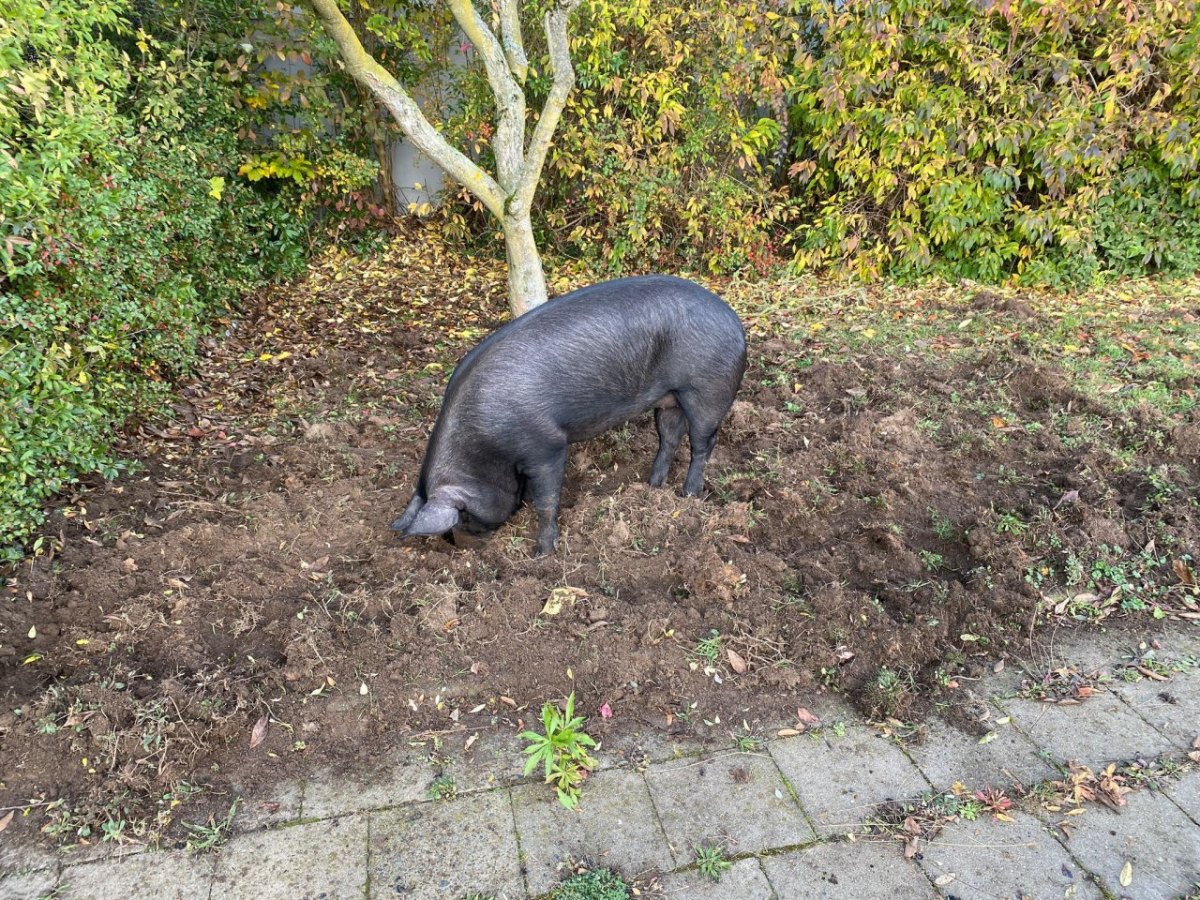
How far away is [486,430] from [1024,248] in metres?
6.74

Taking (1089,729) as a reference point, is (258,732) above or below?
above

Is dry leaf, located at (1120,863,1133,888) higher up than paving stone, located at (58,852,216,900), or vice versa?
paving stone, located at (58,852,216,900)

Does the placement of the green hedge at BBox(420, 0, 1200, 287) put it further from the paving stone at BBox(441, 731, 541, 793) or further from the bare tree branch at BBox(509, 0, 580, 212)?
the paving stone at BBox(441, 731, 541, 793)

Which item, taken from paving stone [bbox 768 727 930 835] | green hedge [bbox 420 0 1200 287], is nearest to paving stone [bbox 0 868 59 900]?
paving stone [bbox 768 727 930 835]

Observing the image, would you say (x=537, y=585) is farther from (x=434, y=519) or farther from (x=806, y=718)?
(x=806, y=718)

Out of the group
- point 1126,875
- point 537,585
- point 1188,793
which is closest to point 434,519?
point 537,585

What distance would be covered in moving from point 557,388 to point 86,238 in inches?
120

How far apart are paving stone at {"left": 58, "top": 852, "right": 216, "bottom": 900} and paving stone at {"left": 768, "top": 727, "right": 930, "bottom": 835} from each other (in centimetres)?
203

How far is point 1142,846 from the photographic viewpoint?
2.28 metres

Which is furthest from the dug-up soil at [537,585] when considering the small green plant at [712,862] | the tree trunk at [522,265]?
the tree trunk at [522,265]

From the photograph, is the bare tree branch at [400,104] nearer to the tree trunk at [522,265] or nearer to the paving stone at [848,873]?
the tree trunk at [522,265]

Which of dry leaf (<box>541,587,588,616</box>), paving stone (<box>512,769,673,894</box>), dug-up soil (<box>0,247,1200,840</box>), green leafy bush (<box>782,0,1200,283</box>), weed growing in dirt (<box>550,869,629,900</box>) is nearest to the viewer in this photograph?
weed growing in dirt (<box>550,869,629,900</box>)

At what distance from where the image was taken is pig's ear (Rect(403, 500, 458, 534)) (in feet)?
10.2

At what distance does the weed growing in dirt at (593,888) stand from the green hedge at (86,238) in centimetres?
331
